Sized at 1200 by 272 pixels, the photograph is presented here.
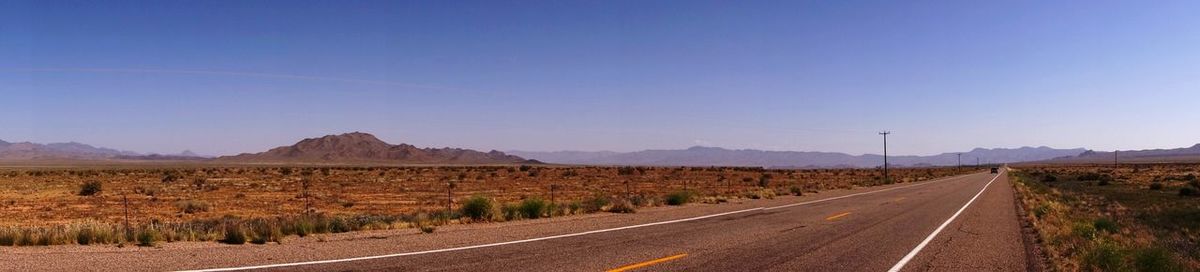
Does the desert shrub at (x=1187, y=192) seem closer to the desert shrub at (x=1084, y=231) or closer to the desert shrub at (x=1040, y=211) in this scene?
the desert shrub at (x=1040, y=211)

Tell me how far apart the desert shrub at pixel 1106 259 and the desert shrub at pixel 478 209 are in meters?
13.2

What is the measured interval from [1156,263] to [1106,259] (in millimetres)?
855

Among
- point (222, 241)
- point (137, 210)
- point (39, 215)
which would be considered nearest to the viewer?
point (222, 241)

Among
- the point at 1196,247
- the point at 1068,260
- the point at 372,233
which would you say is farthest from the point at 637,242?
the point at 1196,247

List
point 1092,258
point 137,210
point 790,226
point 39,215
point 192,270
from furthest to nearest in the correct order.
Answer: point 137,210 → point 39,215 → point 790,226 → point 1092,258 → point 192,270

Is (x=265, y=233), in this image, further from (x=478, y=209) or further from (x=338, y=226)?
(x=478, y=209)

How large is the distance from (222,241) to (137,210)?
1889cm

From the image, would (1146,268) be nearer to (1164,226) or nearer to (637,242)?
(637,242)

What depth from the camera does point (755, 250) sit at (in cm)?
1361

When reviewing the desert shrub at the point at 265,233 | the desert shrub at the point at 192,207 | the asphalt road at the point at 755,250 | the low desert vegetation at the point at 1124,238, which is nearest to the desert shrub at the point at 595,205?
the asphalt road at the point at 755,250

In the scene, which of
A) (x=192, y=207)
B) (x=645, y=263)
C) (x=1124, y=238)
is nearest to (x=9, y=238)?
(x=645, y=263)

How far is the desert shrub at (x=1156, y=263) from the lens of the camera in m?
11.4

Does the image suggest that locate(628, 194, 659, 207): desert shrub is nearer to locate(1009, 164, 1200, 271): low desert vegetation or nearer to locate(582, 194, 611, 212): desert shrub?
locate(582, 194, 611, 212): desert shrub

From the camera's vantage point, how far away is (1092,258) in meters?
12.8
